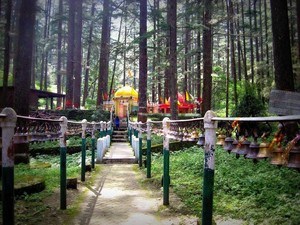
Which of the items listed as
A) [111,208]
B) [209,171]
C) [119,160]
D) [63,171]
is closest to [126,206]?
[111,208]

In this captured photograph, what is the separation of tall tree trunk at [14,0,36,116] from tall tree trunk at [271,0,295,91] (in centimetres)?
864

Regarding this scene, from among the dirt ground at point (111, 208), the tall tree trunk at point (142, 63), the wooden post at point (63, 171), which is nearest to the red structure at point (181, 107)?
the tall tree trunk at point (142, 63)

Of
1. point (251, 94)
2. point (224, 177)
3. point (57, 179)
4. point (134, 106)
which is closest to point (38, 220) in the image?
point (57, 179)

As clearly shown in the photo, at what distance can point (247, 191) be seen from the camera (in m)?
6.78

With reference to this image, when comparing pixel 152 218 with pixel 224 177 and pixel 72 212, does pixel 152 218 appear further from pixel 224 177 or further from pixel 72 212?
pixel 224 177

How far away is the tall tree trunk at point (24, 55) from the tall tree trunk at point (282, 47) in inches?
340

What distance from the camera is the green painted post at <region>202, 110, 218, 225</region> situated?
3.43m

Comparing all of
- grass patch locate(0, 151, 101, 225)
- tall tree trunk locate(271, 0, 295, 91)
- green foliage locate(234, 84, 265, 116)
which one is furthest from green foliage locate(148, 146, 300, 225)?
green foliage locate(234, 84, 265, 116)

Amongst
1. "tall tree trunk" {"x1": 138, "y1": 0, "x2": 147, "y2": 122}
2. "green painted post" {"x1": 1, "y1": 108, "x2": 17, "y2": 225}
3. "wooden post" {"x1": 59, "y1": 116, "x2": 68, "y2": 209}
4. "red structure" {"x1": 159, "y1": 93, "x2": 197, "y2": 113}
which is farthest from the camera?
"red structure" {"x1": 159, "y1": 93, "x2": 197, "y2": 113}

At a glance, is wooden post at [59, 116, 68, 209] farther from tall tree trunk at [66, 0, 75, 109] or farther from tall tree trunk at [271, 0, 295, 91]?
tall tree trunk at [66, 0, 75, 109]

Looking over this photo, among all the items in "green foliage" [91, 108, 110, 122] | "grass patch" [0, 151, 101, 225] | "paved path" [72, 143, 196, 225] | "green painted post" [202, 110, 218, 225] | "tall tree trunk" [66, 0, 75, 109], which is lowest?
"paved path" [72, 143, 196, 225]

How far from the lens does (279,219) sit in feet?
16.6

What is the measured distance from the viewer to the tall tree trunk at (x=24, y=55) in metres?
12.1

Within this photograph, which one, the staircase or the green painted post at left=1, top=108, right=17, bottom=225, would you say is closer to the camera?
the green painted post at left=1, top=108, right=17, bottom=225
